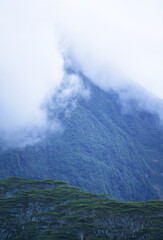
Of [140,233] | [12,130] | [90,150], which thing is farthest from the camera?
[90,150]

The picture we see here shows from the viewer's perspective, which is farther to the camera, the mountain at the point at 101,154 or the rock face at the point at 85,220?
the mountain at the point at 101,154

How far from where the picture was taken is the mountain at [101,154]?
4353 inches

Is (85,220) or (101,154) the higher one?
(101,154)

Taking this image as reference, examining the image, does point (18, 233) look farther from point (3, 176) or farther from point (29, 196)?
point (3, 176)

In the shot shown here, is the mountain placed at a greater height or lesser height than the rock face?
greater

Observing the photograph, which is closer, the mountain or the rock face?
the rock face

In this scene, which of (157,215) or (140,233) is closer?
(140,233)

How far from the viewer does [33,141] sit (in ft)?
400

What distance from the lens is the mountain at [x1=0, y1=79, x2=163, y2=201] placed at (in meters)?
111

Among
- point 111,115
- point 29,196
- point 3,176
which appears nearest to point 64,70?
point 111,115

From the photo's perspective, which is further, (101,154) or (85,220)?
(101,154)

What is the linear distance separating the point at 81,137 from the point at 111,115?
3296 centimetres

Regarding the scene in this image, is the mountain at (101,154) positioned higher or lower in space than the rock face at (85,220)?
higher

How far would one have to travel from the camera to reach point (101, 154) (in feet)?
428
